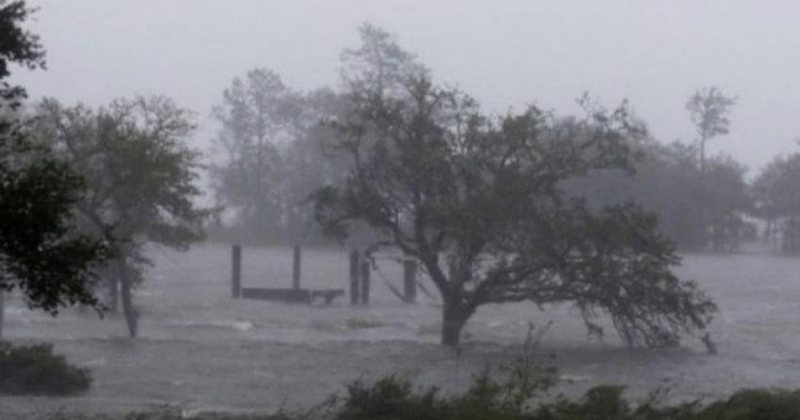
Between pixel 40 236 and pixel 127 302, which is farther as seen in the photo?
pixel 127 302

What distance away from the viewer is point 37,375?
25.6 meters

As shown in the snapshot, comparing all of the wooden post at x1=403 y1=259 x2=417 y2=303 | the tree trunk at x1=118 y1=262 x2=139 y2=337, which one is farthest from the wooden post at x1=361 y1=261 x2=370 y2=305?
the tree trunk at x1=118 y1=262 x2=139 y2=337

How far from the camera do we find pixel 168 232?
40781 millimetres

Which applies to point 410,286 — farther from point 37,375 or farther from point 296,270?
point 37,375

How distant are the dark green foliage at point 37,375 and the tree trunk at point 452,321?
1420 cm

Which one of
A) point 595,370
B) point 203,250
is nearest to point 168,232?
point 595,370

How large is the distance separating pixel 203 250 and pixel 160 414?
2916 inches

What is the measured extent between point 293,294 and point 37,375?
123 feet

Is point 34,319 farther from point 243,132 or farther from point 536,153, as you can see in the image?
point 243,132

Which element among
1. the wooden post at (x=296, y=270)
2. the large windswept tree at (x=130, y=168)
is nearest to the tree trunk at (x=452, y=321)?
the large windswept tree at (x=130, y=168)

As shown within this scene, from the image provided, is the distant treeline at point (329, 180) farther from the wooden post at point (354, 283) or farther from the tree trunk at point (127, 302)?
the tree trunk at point (127, 302)

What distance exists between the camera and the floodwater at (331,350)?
2761cm

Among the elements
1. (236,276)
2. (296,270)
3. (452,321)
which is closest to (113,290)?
(452,321)

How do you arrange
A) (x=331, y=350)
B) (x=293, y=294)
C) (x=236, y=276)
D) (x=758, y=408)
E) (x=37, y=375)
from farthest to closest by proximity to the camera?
(x=236, y=276) < (x=293, y=294) < (x=331, y=350) < (x=37, y=375) < (x=758, y=408)
